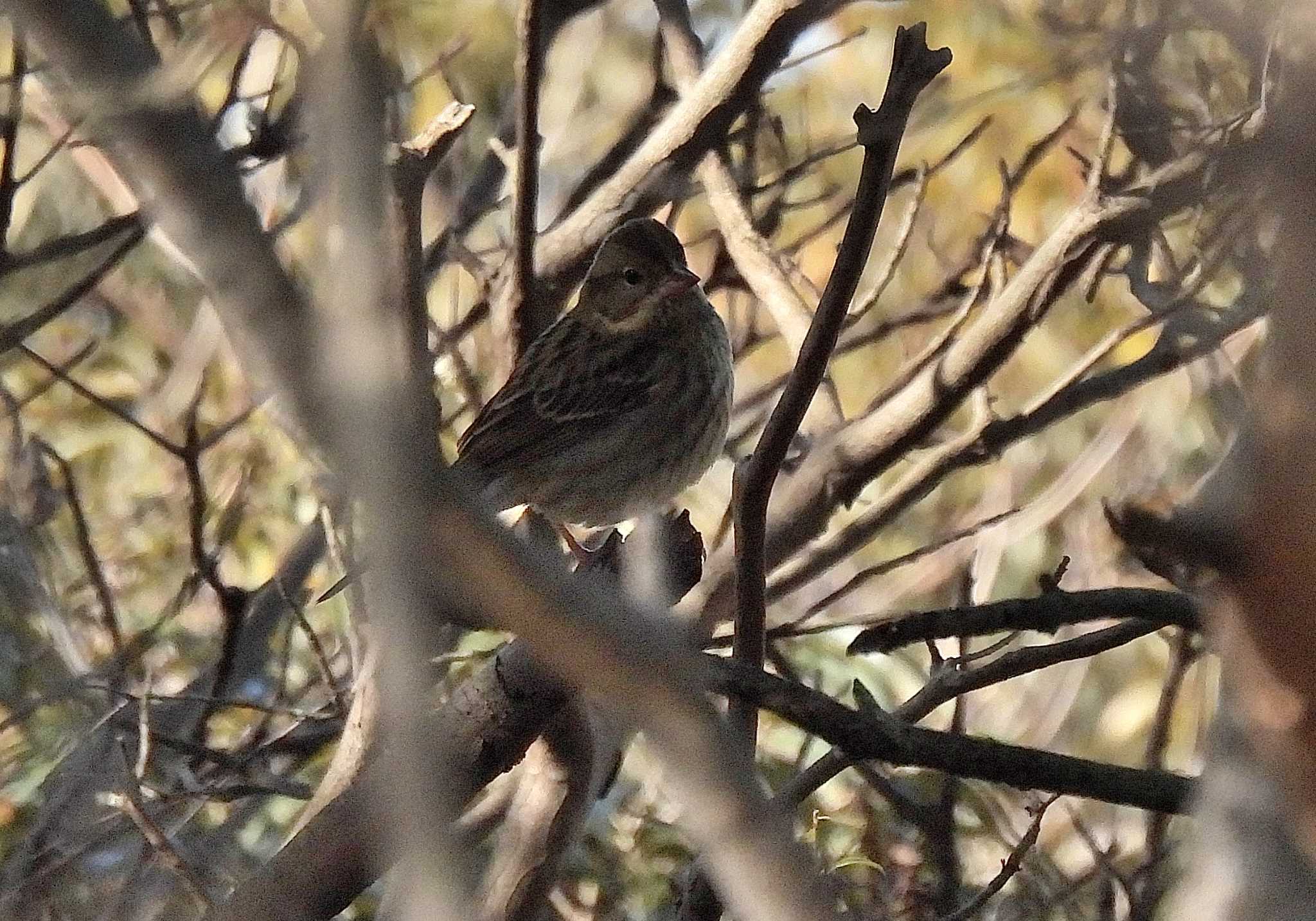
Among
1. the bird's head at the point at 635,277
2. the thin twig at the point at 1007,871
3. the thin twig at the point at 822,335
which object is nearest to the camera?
the thin twig at the point at 822,335

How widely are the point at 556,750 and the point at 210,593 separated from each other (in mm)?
4842

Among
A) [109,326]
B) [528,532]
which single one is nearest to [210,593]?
[109,326]

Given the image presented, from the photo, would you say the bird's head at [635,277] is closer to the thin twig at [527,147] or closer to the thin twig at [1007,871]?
the thin twig at [527,147]

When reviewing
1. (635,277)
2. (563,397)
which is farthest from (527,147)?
(563,397)

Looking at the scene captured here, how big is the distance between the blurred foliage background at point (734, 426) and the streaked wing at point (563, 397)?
0.24m

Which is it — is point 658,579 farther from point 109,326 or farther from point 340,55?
point 109,326

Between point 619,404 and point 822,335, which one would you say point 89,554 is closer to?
point 619,404

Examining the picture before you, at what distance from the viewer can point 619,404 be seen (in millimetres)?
7723

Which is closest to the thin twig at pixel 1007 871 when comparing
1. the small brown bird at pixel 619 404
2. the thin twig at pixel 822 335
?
the thin twig at pixel 822 335

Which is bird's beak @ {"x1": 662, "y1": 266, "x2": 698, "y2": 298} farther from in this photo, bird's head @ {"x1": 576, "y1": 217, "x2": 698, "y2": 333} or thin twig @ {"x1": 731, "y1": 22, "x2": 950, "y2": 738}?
thin twig @ {"x1": 731, "y1": 22, "x2": 950, "y2": 738}

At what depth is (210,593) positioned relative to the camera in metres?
9.06

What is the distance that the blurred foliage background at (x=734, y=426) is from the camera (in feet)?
19.2

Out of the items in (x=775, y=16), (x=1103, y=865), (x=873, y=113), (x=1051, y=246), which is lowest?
(x=1103, y=865)

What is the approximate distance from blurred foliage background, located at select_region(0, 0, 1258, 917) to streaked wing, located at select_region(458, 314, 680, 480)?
0.79 ft
